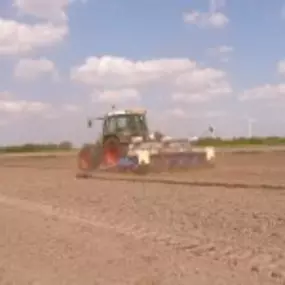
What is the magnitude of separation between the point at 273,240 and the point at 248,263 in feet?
5.12

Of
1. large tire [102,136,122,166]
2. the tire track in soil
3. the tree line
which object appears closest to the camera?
the tire track in soil

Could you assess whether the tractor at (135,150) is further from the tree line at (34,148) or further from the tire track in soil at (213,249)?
the tree line at (34,148)

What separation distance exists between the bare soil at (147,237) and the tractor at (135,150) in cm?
657

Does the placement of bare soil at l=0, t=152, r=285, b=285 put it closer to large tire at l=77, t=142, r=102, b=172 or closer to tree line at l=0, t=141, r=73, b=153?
large tire at l=77, t=142, r=102, b=172

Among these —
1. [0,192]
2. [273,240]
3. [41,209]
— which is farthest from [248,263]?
[0,192]

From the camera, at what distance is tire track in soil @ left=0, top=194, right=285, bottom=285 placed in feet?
26.1

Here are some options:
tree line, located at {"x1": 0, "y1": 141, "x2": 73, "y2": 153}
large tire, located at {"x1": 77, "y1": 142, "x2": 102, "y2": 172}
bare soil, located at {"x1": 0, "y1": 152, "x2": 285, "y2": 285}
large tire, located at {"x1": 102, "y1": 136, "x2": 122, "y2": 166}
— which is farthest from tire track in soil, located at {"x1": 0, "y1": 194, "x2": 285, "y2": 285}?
tree line, located at {"x1": 0, "y1": 141, "x2": 73, "y2": 153}

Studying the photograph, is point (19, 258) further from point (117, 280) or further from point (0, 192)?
point (0, 192)

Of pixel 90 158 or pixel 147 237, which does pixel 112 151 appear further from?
pixel 147 237

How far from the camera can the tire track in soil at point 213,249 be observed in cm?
795

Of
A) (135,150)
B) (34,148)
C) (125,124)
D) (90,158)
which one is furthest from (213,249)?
(34,148)

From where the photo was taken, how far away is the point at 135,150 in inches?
972

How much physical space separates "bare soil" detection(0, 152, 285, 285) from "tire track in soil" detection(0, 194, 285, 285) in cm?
1

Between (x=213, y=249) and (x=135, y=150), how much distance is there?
15.5 meters
